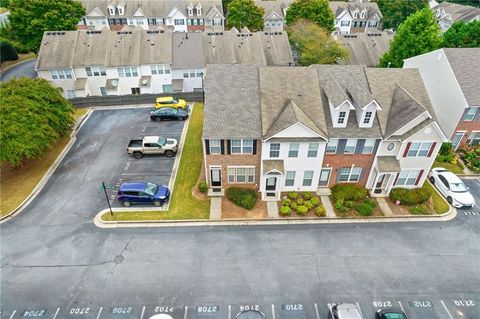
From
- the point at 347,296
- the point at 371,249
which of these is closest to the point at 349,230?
the point at 371,249

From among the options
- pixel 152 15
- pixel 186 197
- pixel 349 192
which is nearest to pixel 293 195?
pixel 349 192

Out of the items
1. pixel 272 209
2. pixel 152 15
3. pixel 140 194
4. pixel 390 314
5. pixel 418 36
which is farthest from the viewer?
pixel 152 15

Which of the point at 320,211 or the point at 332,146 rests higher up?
the point at 332,146

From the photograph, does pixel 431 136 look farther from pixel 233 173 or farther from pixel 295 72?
pixel 233 173

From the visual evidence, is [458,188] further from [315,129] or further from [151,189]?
[151,189]

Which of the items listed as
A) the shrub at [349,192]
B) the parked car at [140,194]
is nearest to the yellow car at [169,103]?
the parked car at [140,194]

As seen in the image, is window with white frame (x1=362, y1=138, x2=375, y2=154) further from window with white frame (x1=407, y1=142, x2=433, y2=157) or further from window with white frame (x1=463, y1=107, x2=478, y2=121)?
window with white frame (x1=463, y1=107, x2=478, y2=121)
